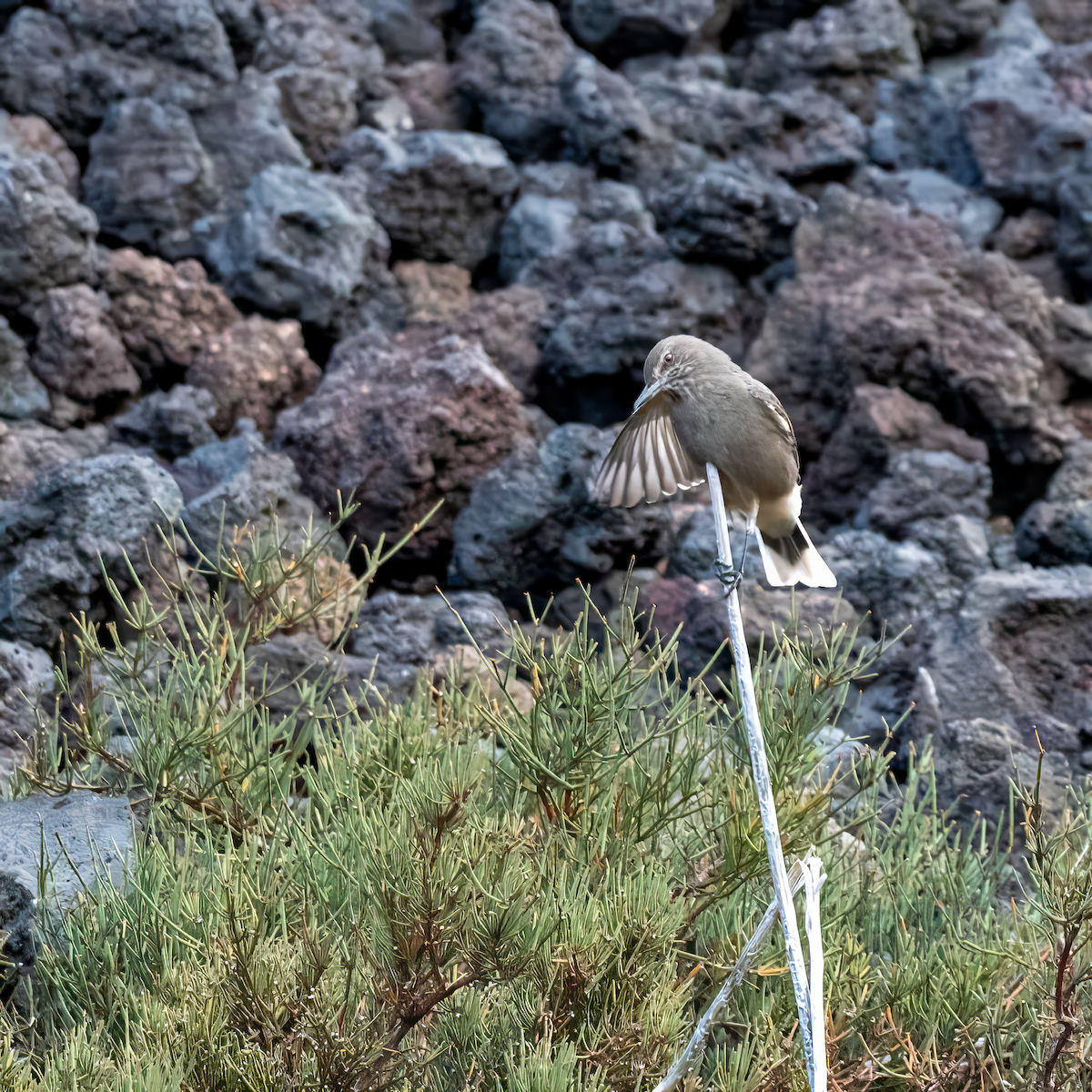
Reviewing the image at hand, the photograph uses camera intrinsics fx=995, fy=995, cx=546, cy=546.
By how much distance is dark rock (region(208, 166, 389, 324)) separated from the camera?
13.7ft

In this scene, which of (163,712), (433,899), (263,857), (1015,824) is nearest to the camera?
(433,899)

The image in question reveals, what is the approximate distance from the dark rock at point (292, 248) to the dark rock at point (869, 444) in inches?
85.0

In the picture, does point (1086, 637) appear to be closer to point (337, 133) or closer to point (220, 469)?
point (220, 469)

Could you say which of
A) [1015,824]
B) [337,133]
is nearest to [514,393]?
[337,133]

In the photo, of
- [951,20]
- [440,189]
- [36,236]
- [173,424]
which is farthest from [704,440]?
[951,20]

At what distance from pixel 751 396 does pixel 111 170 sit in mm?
3965

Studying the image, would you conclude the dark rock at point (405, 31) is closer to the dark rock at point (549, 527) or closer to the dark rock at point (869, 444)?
the dark rock at point (549, 527)

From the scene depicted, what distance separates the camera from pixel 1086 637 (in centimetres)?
308

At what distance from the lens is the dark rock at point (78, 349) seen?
379 cm

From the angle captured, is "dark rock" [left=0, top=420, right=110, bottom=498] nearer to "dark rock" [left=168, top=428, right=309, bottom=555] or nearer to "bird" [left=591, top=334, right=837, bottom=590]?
"dark rock" [left=168, top=428, right=309, bottom=555]

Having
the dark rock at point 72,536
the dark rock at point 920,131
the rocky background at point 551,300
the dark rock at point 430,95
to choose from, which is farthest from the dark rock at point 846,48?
the dark rock at point 72,536

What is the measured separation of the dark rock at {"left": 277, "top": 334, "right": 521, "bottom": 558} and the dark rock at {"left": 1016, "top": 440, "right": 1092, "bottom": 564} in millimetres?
1963

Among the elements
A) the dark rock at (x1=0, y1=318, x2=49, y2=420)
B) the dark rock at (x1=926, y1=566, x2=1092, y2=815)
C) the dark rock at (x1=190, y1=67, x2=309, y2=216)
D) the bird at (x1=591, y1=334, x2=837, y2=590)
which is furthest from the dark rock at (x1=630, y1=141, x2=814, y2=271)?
the bird at (x1=591, y1=334, x2=837, y2=590)

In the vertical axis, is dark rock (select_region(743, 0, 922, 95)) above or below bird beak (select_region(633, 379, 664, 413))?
above
